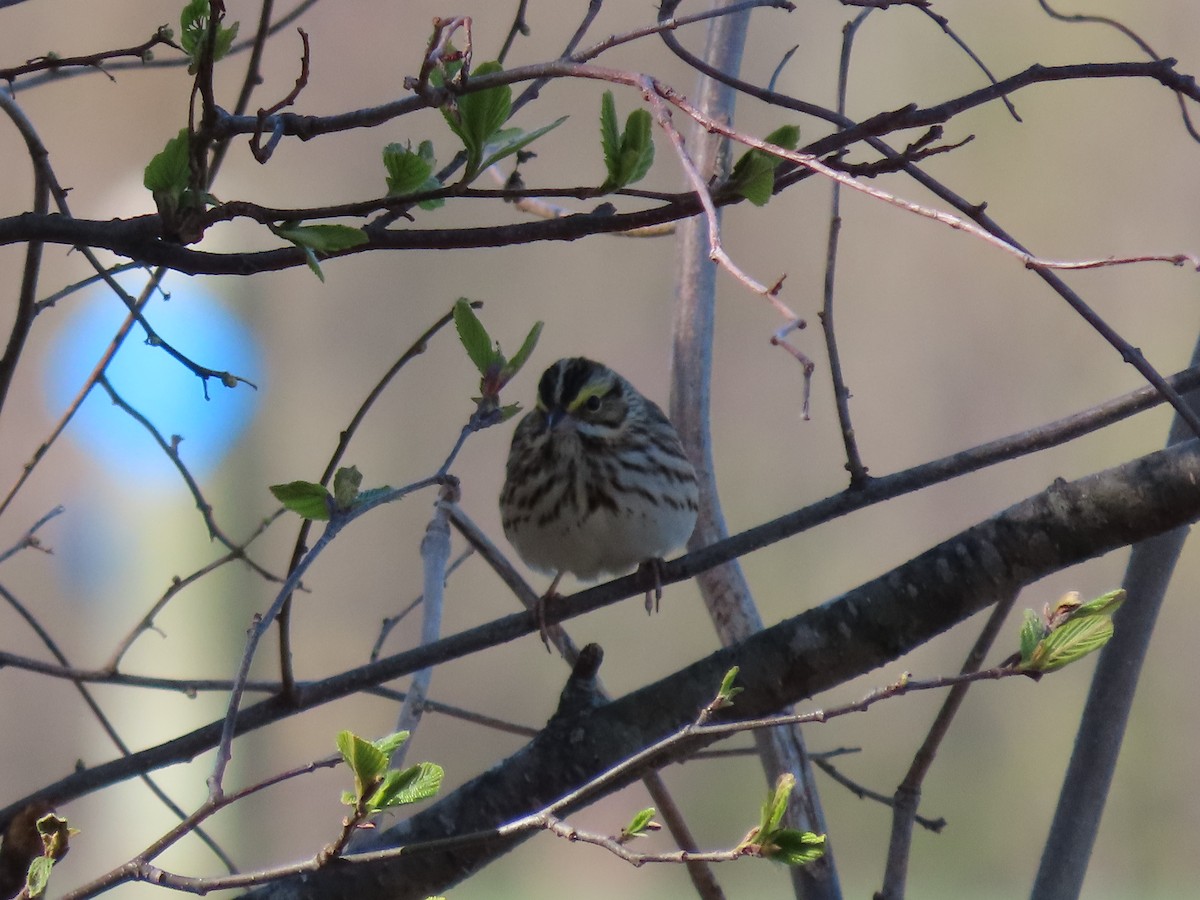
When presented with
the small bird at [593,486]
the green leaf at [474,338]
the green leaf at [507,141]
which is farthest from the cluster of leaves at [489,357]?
the small bird at [593,486]

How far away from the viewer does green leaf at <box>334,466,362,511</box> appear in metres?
0.65

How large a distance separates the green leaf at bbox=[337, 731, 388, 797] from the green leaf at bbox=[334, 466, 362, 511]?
12 cm

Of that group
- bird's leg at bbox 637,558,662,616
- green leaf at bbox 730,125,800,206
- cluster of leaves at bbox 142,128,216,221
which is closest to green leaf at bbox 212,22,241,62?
cluster of leaves at bbox 142,128,216,221

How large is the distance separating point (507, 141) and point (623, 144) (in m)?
0.06

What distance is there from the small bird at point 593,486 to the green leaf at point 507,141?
0.89m

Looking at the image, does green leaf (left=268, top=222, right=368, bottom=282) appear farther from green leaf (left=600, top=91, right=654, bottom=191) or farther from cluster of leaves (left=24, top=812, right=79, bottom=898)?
cluster of leaves (left=24, top=812, right=79, bottom=898)

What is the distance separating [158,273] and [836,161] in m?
0.48

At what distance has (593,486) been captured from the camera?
5.22 feet

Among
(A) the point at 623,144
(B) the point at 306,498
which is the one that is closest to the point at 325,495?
(B) the point at 306,498

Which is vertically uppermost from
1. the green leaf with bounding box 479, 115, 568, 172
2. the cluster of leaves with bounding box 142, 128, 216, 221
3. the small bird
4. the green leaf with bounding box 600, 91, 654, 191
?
the cluster of leaves with bounding box 142, 128, 216, 221

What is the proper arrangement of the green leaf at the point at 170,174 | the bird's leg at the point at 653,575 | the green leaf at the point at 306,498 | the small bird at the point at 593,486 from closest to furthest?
the green leaf at the point at 170,174
the green leaf at the point at 306,498
the bird's leg at the point at 653,575
the small bird at the point at 593,486

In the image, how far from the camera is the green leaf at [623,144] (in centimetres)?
64

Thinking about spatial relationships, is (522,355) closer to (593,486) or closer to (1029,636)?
(1029,636)

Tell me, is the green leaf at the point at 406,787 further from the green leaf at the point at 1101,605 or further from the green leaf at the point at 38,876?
the green leaf at the point at 1101,605
